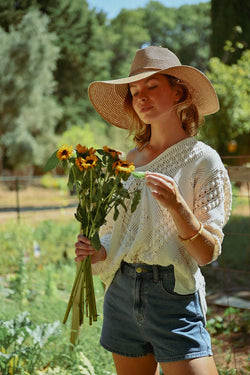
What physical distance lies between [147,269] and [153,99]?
20.8 inches

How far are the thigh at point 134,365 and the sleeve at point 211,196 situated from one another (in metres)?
0.43

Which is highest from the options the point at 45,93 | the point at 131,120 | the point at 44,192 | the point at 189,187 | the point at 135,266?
the point at 131,120

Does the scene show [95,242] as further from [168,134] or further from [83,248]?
[168,134]

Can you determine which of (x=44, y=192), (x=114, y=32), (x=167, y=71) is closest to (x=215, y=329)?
(x=167, y=71)

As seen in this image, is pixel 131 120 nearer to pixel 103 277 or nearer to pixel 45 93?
pixel 103 277

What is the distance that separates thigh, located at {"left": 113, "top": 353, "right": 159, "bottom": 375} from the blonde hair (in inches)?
28.1

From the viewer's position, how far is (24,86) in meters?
23.0

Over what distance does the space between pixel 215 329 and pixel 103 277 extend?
244 centimetres

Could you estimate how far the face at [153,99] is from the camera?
1503mm

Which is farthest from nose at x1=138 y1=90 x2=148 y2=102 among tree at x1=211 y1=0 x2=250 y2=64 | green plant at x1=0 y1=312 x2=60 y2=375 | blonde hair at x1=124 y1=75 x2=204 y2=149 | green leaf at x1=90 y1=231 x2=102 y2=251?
tree at x1=211 y1=0 x2=250 y2=64

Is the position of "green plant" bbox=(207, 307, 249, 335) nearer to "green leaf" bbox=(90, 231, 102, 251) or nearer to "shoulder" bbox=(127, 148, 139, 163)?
"shoulder" bbox=(127, 148, 139, 163)

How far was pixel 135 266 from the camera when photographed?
4.86 ft

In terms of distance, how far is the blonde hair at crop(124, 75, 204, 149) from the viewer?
62.0 inches

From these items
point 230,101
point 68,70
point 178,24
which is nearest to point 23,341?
point 230,101
